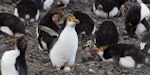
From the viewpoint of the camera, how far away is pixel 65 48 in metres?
7.27

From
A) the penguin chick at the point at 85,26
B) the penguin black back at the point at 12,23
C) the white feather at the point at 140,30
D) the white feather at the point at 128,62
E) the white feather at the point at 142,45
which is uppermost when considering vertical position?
the penguin black back at the point at 12,23

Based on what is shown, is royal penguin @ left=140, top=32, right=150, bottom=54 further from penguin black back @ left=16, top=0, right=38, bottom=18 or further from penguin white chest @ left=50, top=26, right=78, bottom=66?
penguin black back @ left=16, top=0, right=38, bottom=18

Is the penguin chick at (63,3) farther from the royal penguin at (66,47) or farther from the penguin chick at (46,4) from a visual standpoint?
the royal penguin at (66,47)

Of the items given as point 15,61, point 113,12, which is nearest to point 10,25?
point 15,61

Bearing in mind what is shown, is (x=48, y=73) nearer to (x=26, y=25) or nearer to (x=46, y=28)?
(x=46, y=28)

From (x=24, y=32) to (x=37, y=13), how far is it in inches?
40.9

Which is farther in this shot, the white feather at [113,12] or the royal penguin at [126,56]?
the white feather at [113,12]

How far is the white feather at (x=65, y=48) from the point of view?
7.12 m

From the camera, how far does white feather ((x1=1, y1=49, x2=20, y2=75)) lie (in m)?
6.79

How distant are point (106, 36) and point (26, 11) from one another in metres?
1.79

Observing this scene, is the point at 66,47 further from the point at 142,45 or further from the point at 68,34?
the point at 142,45

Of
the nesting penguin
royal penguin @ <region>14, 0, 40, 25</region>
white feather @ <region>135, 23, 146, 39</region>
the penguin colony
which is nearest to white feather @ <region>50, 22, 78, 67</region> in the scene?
the penguin colony

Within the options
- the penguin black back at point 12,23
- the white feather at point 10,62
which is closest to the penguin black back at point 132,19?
the penguin black back at point 12,23

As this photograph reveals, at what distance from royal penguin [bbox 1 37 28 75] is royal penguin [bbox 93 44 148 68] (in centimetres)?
173
